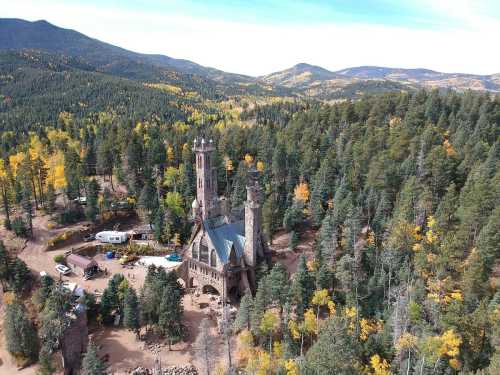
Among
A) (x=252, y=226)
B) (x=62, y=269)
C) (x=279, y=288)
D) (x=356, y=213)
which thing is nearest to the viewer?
(x=279, y=288)

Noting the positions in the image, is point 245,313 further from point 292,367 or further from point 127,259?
point 127,259

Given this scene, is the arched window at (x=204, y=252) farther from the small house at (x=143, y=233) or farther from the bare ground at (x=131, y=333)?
the small house at (x=143, y=233)

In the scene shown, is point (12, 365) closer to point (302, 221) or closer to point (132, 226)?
point (132, 226)

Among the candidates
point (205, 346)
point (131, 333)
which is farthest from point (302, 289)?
point (131, 333)

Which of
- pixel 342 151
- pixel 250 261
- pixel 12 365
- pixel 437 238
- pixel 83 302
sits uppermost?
pixel 342 151

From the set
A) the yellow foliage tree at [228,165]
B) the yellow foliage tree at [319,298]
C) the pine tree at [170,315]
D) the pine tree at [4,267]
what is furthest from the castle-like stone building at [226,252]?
the yellow foliage tree at [228,165]

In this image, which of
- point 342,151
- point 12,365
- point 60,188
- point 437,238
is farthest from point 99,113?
point 437,238

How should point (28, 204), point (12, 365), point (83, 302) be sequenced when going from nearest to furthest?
point (12, 365) → point (83, 302) → point (28, 204)
